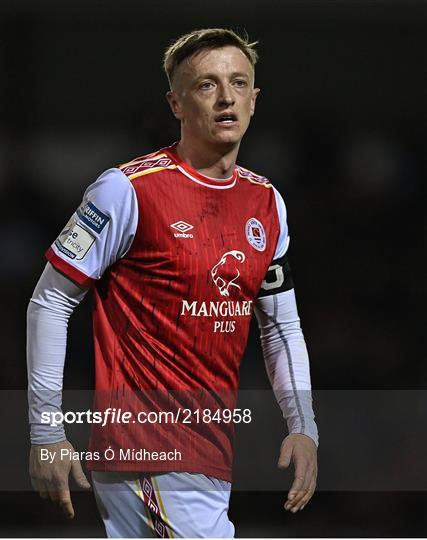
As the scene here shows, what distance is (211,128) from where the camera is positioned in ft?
10.7

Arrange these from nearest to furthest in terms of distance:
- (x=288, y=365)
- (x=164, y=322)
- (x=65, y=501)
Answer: (x=65, y=501) < (x=164, y=322) < (x=288, y=365)

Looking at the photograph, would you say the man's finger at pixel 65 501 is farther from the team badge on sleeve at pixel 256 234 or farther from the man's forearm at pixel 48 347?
the team badge on sleeve at pixel 256 234

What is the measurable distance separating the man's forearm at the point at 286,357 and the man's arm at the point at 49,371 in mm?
700

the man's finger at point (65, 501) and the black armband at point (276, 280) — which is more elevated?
the black armband at point (276, 280)

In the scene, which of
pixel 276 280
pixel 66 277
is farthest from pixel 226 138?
pixel 66 277

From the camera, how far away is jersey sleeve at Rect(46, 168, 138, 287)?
3.14 m

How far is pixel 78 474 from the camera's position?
309 centimetres

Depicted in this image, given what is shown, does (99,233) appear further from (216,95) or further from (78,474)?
(78,474)

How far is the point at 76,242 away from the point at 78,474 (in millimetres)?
710

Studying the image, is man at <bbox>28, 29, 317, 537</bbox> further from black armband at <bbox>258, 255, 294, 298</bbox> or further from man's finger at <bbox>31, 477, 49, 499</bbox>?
black armband at <bbox>258, 255, 294, 298</bbox>

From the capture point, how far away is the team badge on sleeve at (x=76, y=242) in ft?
10.3

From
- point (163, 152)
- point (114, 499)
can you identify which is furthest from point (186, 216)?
point (114, 499)

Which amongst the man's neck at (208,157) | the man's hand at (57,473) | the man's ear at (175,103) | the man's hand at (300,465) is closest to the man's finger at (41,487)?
the man's hand at (57,473)

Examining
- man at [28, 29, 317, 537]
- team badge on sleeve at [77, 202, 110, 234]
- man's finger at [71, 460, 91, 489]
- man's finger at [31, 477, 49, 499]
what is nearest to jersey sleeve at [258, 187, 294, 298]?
man at [28, 29, 317, 537]
